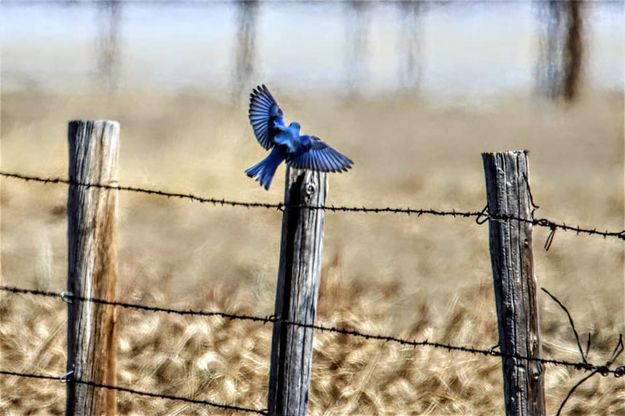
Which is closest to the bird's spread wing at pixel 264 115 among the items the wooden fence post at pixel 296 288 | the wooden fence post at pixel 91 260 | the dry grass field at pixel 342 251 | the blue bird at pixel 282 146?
the blue bird at pixel 282 146

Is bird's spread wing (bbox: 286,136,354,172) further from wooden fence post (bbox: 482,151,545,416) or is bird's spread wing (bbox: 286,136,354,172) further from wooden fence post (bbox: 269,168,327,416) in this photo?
wooden fence post (bbox: 482,151,545,416)

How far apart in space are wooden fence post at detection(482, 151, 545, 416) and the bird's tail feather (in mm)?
638

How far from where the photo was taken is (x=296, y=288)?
3.94 m

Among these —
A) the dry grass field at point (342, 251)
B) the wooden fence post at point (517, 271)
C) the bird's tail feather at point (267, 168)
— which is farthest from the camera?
the dry grass field at point (342, 251)

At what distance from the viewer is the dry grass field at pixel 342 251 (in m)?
6.43

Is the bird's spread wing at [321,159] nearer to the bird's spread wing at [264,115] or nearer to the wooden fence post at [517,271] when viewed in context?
the bird's spread wing at [264,115]

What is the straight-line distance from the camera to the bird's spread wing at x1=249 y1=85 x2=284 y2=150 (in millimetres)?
3900

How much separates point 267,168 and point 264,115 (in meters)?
0.17

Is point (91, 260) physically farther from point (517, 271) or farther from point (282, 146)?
point (517, 271)

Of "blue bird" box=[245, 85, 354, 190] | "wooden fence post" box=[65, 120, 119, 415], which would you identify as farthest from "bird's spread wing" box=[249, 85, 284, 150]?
"wooden fence post" box=[65, 120, 119, 415]

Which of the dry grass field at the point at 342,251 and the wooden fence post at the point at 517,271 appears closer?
the wooden fence post at the point at 517,271

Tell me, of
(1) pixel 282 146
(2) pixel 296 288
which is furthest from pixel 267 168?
(2) pixel 296 288

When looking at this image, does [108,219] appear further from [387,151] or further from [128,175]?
[387,151]

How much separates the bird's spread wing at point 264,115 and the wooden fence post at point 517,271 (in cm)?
67
